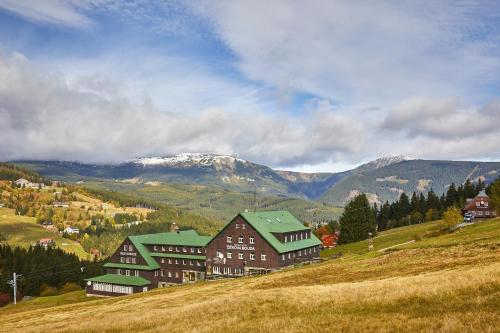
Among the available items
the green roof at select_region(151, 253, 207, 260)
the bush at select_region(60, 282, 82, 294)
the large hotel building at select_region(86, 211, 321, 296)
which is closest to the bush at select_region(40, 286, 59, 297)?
the bush at select_region(60, 282, 82, 294)

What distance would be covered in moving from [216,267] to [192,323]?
75521 millimetres

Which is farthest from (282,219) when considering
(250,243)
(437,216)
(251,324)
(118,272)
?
(251,324)

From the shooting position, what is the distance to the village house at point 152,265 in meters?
102

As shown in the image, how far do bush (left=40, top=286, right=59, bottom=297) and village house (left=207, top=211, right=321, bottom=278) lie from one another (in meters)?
54.5

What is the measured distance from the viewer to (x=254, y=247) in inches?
3757

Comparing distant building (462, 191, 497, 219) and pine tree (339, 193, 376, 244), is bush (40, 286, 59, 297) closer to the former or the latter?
pine tree (339, 193, 376, 244)

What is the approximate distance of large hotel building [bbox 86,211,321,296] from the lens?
312ft

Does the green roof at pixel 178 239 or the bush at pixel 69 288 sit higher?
the green roof at pixel 178 239

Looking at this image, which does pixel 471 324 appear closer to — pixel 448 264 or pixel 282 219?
pixel 448 264

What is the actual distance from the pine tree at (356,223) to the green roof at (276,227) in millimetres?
27339

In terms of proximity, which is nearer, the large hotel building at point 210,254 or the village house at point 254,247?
the village house at point 254,247

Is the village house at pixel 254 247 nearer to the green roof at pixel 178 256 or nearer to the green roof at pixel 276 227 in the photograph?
the green roof at pixel 276 227

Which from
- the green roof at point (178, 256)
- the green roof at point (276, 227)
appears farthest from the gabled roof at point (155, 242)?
the green roof at point (276, 227)

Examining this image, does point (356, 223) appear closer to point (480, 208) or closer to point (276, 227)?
point (480, 208)
